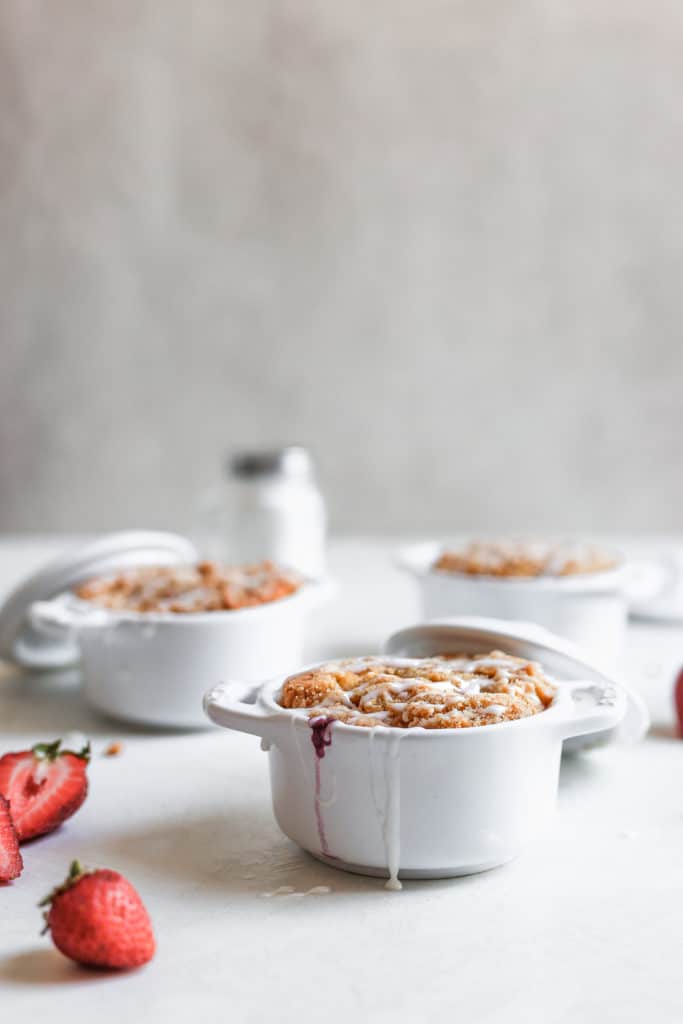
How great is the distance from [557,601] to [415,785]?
580 mm

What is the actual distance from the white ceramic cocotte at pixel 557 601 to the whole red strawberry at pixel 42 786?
0.57m

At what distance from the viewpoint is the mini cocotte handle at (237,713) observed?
827mm

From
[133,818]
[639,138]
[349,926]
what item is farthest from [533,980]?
[639,138]

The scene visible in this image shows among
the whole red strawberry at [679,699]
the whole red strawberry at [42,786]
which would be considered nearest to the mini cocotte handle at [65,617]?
the whole red strawberry at [42,786]

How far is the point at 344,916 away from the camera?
76 cm

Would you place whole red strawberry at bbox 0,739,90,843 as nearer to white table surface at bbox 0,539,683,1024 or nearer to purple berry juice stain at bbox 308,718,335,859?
white table surface at bbox 0,539,683,1024

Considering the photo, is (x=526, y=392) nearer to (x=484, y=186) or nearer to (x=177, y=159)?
(x=484, y=186)

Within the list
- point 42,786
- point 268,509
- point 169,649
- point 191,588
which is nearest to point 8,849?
point 42,786

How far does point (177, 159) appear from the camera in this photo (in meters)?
3.46

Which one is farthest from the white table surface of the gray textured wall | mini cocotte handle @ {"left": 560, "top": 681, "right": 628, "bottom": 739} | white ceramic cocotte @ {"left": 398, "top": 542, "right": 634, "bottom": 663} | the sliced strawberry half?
the gray textured wall

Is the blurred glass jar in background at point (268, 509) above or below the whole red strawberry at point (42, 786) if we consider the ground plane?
above

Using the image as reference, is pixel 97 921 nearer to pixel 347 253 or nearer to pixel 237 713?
pixel 237 713

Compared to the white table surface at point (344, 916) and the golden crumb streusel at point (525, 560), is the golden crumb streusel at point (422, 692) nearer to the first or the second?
the white table surface at point (344, 916)

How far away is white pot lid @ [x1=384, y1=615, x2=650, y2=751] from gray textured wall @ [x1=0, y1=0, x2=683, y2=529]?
2.54 meters
